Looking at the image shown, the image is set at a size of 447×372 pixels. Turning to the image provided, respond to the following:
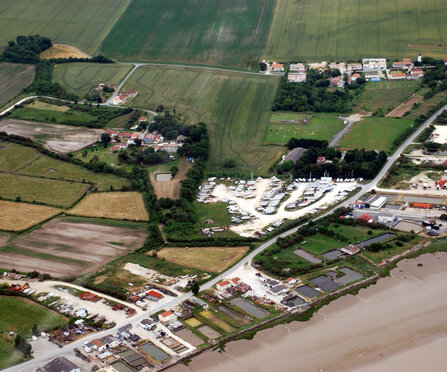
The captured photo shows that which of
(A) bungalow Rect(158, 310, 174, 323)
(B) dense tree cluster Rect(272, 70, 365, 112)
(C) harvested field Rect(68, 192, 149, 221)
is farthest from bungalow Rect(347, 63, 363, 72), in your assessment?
(A) bungalow Rect(158, 310, 174, 323)

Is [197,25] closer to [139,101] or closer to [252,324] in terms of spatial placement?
[139,101]

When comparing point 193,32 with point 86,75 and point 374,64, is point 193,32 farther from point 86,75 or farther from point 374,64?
point 374,64

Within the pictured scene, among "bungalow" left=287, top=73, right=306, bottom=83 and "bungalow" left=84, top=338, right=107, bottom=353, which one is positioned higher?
"bungalow" left=84, top=338, right=107, bottom=353

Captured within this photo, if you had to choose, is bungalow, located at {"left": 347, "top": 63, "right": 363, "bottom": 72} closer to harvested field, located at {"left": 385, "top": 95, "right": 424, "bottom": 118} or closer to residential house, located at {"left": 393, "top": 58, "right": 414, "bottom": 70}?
residential house, located at {"left": 393, "top": 58, "right": 414, "bottom": 70}

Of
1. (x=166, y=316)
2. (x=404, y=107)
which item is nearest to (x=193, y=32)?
(x=404, y=107)

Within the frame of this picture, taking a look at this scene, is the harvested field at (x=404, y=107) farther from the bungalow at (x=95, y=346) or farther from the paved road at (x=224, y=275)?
the bungalow at (x=95, y=346)
